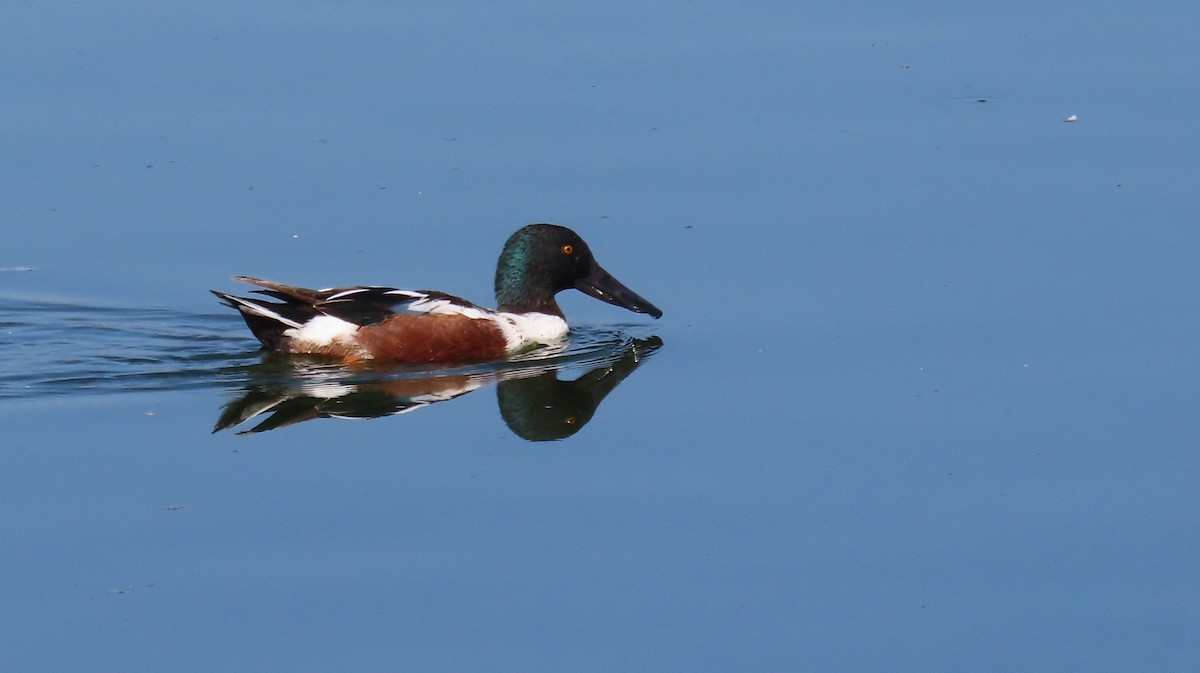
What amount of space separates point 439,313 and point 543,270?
103 centimetres

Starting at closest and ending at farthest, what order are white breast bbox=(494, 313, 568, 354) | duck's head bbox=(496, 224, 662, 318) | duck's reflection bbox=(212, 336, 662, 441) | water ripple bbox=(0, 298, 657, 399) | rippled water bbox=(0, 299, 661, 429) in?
duck's reflection bbox=(212, 336, 662, 441) → rippled water bbox=(0, 299, 661, 429) → water ripple bbox=(0, 298, 657, 399) → white breast bbox=(494, 313, 568, 354) → duck's head bbox=(496, 224, 662, 318)

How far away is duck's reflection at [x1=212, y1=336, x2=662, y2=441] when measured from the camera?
31.8 ft

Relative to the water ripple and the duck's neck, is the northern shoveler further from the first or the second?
the water ripple

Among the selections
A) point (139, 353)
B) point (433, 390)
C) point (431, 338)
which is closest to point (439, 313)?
point (431, 338)

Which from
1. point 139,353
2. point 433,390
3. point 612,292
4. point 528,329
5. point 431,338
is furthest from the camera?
point 612,292

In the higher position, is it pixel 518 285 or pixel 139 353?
pixel 518 285

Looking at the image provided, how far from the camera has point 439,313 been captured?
10680 mm

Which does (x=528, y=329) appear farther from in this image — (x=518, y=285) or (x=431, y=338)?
(x=431, y=338)

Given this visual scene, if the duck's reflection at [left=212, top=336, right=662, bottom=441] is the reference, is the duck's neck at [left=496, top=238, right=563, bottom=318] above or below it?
above

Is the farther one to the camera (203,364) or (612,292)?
(612,292)

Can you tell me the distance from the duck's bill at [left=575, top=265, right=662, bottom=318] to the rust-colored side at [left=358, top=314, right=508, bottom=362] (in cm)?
79

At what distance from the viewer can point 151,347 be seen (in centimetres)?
1074

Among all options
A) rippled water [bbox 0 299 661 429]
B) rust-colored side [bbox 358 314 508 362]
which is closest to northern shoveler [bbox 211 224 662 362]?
rust-colored side [bbox 358 314 508 362]

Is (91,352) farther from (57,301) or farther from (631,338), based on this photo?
(631,338)
